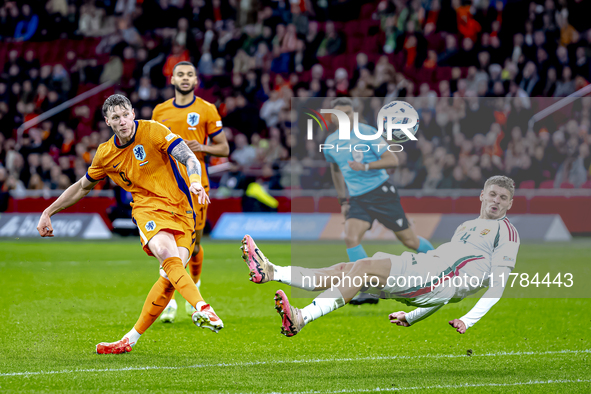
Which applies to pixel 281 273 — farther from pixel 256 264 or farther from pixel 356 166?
pixel 356 166

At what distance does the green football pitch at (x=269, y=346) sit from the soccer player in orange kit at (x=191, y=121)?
42.8 inches

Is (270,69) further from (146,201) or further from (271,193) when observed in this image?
(146,201)

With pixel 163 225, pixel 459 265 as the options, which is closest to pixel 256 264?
pixel 163 225

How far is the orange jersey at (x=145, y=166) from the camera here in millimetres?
6469

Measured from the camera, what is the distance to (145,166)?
654cm

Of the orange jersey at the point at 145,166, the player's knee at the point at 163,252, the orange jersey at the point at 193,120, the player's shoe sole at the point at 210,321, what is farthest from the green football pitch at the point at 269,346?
the orange jersey at the point at 193,120

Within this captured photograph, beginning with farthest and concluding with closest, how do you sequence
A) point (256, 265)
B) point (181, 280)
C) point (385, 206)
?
point (385, 206) → point (181, 280) → point (256, 265)

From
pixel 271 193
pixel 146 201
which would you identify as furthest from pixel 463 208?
pixel 146 201

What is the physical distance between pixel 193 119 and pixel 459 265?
3839 millimetres

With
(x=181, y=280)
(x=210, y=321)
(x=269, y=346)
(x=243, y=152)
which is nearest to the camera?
(x=210, y=321)

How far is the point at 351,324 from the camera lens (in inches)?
324

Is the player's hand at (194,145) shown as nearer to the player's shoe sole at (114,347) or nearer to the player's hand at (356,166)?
the player's hand at (356,166)

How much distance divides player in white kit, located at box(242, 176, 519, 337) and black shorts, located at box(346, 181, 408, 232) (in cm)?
266

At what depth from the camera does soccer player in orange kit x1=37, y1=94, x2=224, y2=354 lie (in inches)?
247
